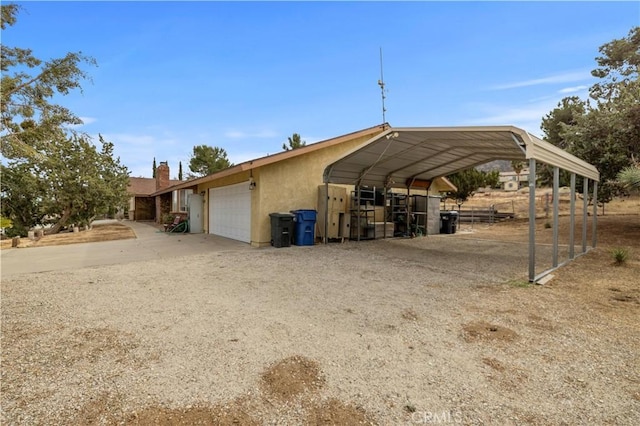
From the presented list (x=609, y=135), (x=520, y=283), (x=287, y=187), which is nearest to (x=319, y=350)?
(x=520, y=283)

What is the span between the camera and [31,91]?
30.8ft

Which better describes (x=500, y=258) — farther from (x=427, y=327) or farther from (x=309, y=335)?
(x=309, y=335)

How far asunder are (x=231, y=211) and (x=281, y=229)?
3731 mm

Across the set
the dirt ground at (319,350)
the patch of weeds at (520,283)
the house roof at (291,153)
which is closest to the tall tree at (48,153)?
the house roof at (291,153)

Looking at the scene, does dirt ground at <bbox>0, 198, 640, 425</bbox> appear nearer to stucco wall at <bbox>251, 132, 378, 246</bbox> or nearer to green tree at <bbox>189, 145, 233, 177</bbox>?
stucco wall at <bbox>251, 132, 378, 246</bbox>

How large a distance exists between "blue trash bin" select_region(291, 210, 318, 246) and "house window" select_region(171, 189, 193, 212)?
494 inches

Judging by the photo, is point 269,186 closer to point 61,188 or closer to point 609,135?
point 609,135

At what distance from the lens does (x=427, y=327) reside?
3686 millimetres

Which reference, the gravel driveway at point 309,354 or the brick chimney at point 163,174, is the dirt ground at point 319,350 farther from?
the brick chimney at point 163,174

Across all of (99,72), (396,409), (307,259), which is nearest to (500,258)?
(307,259)

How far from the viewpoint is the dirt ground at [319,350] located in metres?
2.21

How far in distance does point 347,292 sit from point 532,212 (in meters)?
3.43

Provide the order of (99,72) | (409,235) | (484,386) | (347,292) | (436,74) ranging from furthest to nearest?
(409,235) → (436,74) → (99,72) → (347,292) → (484,386)

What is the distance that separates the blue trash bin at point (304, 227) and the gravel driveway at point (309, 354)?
4.62 meters
